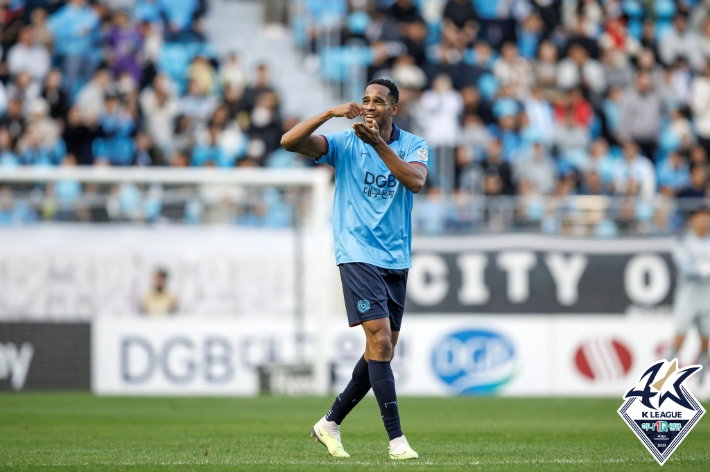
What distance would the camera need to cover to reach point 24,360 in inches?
634

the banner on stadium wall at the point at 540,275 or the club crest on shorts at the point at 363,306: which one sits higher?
the club crest on shorts at the point at 363,306

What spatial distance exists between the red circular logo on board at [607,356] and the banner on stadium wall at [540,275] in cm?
67

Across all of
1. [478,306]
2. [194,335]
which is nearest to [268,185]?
[194,335]

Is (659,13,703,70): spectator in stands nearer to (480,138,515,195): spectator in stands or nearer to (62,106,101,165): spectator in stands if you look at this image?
(480,138,515,195): spectator in stands

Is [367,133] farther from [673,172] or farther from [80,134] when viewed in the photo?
[673,172]

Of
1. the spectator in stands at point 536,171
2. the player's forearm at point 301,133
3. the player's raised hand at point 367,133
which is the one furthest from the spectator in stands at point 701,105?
the player's raised hand at point 367,133

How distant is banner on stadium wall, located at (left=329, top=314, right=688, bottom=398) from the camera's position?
A: 16484 mm

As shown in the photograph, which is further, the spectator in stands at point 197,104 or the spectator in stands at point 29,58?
the spectator in stands at point 29,58

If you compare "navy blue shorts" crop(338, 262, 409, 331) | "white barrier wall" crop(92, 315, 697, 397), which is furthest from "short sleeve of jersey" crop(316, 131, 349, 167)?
"white barrier wall" crop(92, 315, 697, 397)

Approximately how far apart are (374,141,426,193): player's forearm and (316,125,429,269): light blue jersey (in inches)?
Answer: 14.4

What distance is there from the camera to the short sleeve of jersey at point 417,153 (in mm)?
7125

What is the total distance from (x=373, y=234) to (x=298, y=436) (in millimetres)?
2657

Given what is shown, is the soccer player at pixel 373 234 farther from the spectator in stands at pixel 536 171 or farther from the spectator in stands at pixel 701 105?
the spectator in stands at pixel 701 105

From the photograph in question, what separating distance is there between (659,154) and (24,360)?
12.6 metres
